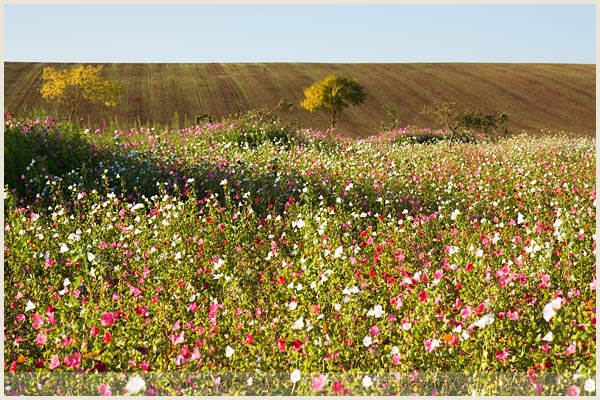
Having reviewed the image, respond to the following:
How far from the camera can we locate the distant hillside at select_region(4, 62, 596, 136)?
42.2 metres

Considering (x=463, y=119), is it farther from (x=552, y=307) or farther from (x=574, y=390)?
(x=574, y=390)

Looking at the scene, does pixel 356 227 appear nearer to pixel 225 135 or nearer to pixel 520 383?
pixel 520 383

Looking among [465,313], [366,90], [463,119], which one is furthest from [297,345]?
[366,90]

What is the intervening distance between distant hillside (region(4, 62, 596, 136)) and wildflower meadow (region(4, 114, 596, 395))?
95.1 feet

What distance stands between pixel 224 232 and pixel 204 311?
7.01 feet

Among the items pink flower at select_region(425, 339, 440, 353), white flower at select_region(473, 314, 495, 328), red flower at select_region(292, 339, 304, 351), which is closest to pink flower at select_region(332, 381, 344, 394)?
red flower at select_region(292, 339, 304, 351)

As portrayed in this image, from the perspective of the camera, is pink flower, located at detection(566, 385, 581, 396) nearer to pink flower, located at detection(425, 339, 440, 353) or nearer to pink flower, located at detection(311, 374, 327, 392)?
pink flower, located at detection(425, 339, 440, 353)

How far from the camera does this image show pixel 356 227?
7.37 metres

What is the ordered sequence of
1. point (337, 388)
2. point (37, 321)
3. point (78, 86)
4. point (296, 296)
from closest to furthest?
point (337, 388), point (37, 321), point (296, 296), point (78, 86)

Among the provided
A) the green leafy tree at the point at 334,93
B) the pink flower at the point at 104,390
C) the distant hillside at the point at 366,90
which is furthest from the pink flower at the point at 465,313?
the distant hillside at the point at 366,90

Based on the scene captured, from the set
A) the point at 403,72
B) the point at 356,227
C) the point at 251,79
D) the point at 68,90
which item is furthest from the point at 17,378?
the point at 403,72

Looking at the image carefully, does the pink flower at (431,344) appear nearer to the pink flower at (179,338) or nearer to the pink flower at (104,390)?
the pink flower at (179,338)

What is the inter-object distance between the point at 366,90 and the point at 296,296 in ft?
150

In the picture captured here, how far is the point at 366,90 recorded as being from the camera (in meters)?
48.9
